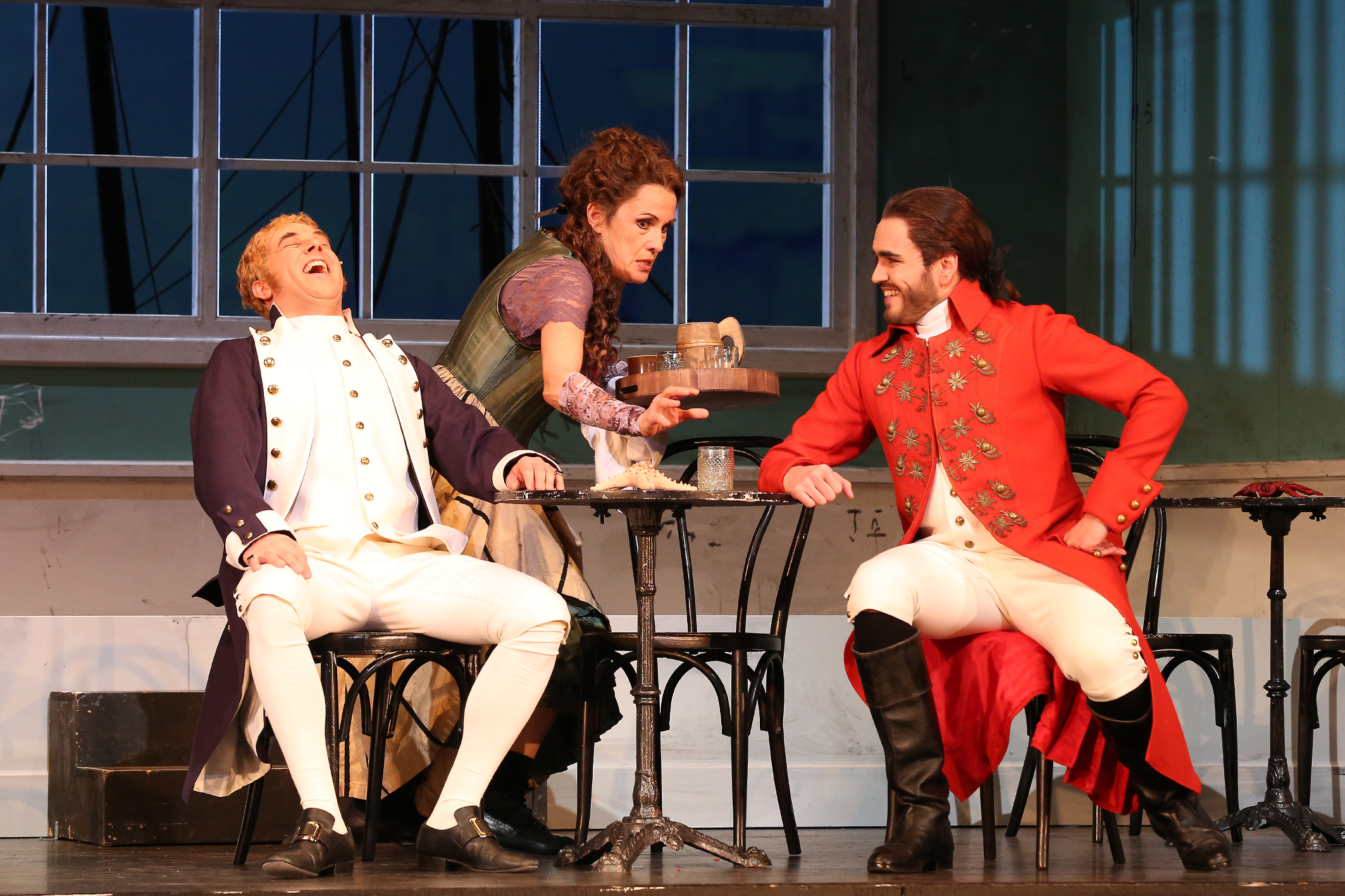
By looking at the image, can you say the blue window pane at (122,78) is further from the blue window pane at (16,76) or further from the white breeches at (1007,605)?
the white breeches at (1007,605)

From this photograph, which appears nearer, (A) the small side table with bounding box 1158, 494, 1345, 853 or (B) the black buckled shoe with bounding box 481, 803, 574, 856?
(B) the black buckled shoe with bounding box 481, 803, 574, 856

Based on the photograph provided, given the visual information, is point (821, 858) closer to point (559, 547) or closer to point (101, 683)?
point (559, 547)

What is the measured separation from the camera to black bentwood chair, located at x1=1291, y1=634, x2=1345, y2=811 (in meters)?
3.49

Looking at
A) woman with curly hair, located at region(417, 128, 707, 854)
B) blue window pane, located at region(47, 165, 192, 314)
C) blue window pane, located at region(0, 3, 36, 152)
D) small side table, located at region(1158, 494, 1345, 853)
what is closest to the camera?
woman with curly hair, located at region(417, 128, 707, 854)

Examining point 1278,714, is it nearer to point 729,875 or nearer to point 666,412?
point 729,875

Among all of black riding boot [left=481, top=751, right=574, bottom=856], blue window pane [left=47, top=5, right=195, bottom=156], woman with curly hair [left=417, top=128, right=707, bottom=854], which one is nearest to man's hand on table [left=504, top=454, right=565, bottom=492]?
woman with curly hair [left=417, top=128, right=707, bottom=854]

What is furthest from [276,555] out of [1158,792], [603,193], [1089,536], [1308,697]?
[1308,697]

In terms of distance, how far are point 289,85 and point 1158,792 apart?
479 cm

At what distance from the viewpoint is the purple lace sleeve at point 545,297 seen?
10.3 feet

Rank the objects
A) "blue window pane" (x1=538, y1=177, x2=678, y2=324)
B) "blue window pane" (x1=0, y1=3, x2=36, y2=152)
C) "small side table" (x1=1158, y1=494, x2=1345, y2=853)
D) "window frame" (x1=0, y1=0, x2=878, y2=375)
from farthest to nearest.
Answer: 1. "blue window pane" (x1=538, y1=177, x2=678, y2=324)
2. "blue window pane" (x1=0, y1=3, x2=36, y2=152)
3. "window frame" (x1=0, y1=0, x2=878, y2=375)
4. "small side table" (x1=1158, y1=494, x2=1345, y2=853)

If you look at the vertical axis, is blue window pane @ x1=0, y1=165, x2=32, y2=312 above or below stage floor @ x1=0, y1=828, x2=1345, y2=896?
above

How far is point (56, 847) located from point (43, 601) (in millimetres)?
2563

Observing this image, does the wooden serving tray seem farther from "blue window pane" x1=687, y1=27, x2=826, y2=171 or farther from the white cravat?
"blue window pane" x1=687, y1=27, x2=826, y2=171

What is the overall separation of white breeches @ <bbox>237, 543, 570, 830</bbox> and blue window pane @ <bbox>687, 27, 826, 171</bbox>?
3.83 meters
